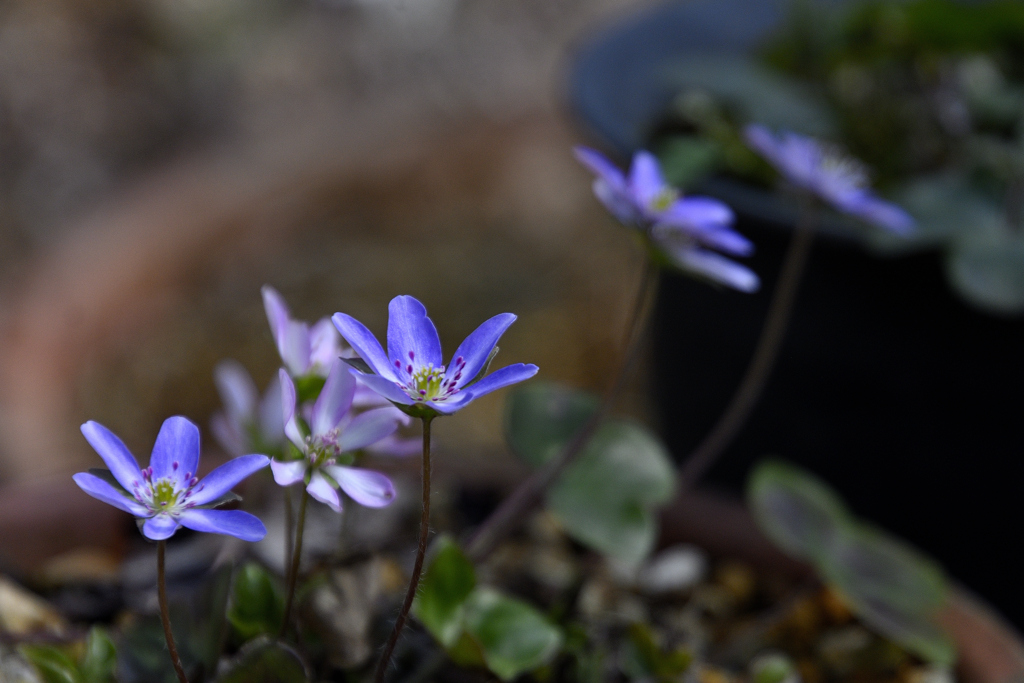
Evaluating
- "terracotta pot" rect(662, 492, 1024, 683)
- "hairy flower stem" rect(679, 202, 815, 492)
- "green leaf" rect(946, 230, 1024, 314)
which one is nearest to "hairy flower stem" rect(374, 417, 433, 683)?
"hairy flower stem" rect(679, 202, 815, 492)

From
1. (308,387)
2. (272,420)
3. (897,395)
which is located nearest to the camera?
(308,387)

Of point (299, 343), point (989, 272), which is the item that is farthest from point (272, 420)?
point (989, 272)

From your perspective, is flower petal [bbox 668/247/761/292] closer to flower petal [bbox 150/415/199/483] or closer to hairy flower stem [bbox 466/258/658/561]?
hairy flower stem [bbox 466/258/658/561]

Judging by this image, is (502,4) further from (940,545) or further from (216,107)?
(940,545)

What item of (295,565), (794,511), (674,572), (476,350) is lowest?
(674,572)

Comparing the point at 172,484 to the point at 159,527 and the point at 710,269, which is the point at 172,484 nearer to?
the point at 159,527

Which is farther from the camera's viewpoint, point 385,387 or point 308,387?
point 308,387
